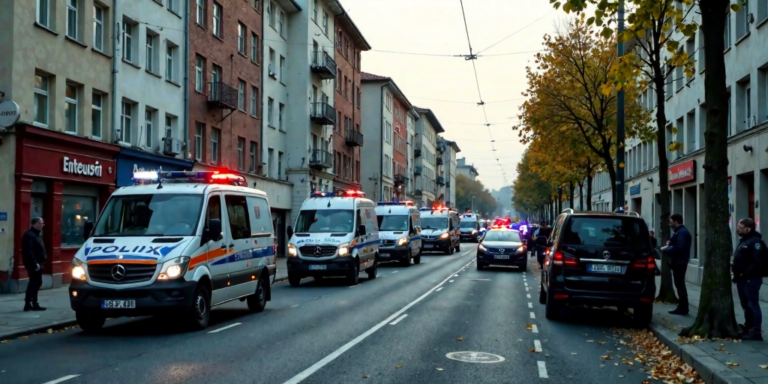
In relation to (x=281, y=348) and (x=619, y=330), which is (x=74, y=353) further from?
(x=619, y=330)

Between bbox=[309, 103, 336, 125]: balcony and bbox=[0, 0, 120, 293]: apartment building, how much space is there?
22.7 metres

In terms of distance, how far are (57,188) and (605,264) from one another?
1476 centimetres

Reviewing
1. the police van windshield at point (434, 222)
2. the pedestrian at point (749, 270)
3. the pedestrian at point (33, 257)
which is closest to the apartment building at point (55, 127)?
the pedestrian at point (33, 257)

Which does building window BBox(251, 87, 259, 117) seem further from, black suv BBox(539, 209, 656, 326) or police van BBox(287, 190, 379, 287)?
black suv BBox(539, 209, 656, 326)

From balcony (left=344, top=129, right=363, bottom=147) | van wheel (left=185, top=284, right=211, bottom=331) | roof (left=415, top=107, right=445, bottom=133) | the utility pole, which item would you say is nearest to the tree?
the utility pole

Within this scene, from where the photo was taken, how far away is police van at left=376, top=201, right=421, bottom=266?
1266 inches

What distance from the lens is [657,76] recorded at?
16.8 metres

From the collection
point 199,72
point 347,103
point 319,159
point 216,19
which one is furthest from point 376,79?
point 199,72

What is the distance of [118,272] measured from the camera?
11.5m

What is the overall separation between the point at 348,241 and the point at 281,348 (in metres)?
11.3

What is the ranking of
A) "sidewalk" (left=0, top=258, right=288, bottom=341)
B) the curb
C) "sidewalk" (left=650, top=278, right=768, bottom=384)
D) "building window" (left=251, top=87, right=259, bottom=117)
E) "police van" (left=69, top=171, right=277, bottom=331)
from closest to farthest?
the curb < "sidewalk" (left=650, top=278, right=768, bottom=384) < "police van" (left=69, top=171, right=277, bottom=331) < "sidewalk" (left=0, top=258, right=288, bottom=341) < "building window" (left=251, top=87, right=259, bottom=117)

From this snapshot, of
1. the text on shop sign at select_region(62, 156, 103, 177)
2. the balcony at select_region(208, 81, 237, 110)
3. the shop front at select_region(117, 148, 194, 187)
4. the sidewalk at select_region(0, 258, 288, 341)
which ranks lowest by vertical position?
the sidewalk at select_region(0, 258, 288, 341)

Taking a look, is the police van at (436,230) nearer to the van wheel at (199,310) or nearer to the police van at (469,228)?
the police van at (469,228)

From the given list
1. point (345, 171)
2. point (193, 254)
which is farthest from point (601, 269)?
point (345, 171)
